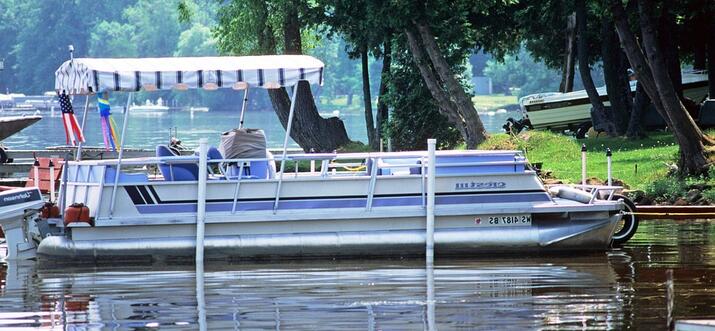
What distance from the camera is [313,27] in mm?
47375

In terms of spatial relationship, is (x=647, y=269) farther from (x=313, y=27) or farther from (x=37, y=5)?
(x=37, y=5)

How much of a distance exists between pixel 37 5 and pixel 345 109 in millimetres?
41806

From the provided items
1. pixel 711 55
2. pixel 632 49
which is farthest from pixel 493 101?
pixel 632 49

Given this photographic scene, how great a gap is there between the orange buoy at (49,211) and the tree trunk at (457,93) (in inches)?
780

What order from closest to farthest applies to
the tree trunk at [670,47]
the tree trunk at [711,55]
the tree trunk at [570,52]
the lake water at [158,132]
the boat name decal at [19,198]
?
the boat name decal at [19,198]
the tree trunk at [670,47]
the tree trunk at [711,55]
the tree trunk at [570,52]
the lake water at [158,132]

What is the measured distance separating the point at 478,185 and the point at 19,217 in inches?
263

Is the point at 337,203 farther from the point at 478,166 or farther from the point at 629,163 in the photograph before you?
the point at 629,163

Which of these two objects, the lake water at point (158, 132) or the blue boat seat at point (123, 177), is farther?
the lake water at point (158, 132)

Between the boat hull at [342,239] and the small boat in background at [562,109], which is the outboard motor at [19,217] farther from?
the small boat in background at [562,109]

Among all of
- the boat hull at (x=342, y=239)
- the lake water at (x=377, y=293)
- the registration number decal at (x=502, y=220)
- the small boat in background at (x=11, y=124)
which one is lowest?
the lake water at (x=377, y=293)

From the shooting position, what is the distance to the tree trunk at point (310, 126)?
47812 millimetres

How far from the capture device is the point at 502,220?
71.9 ft

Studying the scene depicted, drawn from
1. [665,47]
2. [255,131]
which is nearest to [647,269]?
[255,131]

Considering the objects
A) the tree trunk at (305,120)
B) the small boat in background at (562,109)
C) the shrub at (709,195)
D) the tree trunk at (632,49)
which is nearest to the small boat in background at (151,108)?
the tree trunk at (305,120)
